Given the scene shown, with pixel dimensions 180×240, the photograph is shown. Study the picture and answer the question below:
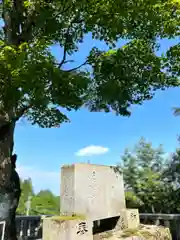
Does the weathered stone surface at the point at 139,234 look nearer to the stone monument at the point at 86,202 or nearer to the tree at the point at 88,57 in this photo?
the stone monument at the point at 86,202

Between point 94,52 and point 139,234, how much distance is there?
167 inches

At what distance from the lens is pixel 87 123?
1117cm

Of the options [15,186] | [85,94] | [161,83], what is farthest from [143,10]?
[15,186]

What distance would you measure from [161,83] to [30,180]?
27.6 metres

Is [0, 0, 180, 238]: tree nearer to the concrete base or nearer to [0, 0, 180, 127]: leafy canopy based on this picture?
[0, 0, 180, 127]: leafy canopy

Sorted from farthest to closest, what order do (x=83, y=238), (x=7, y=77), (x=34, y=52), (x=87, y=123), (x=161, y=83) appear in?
(x=87, y=123) < (x=161, y=83) < (x=7, y=77) < (x=34, y=52) < (x=83, y=238)

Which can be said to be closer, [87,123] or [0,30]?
[0,30]

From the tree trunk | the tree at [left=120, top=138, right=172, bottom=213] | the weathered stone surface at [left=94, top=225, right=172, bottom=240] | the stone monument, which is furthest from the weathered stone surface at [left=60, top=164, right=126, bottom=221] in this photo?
the tree at [left=120, top=138, right=172, bottom=213]

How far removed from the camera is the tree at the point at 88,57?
459 centimetres

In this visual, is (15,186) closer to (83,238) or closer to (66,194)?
(66,194)

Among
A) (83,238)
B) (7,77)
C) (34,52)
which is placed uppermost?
(34,52)

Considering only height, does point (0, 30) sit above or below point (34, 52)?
above

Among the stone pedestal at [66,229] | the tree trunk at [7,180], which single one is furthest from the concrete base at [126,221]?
the tree trunk at [7,180]

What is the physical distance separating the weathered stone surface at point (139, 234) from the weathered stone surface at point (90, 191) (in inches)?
10.6
